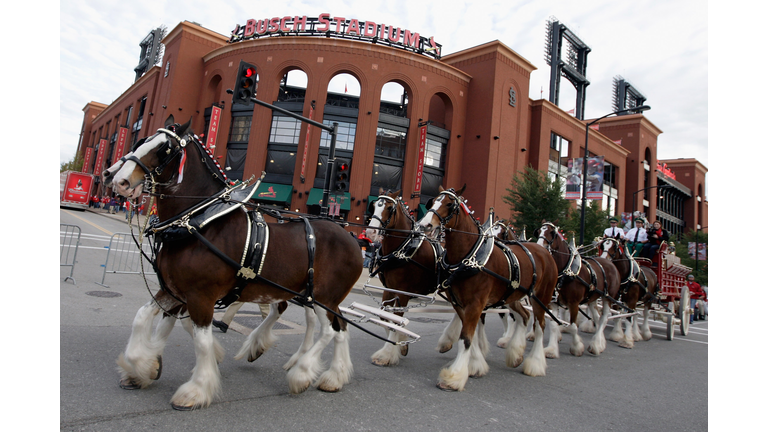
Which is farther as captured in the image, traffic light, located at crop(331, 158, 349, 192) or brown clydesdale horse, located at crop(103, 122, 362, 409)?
traffic light, located at crop(331, 158, 349, 192)

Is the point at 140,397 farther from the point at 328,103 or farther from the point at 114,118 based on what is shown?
the point at 114,118

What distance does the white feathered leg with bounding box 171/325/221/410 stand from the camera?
374 centimetres

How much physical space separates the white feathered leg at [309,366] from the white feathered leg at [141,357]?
1.30 m

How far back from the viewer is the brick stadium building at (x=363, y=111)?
31781 mm

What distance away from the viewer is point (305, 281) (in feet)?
15.1

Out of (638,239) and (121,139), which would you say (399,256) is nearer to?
(638,239)

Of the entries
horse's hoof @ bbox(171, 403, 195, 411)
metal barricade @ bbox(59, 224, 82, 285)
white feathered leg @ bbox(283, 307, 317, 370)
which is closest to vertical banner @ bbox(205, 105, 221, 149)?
metal barricade @ bbox(59, 224, 82, 285)

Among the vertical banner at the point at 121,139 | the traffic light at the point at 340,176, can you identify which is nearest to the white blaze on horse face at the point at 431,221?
the traffic light at the point at 340,176

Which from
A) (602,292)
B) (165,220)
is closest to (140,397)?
(165,220)

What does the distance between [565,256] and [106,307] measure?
8.55 m

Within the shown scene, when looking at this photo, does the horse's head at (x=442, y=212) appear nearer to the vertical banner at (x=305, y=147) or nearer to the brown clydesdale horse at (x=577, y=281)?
the brown clydesdale horse at (x=577, y=281)

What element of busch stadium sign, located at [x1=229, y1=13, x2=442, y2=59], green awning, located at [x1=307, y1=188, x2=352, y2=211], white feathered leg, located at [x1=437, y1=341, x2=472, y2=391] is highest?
busch stadium sign, located at [x1=229, y1=13, x2=442, y2=59]

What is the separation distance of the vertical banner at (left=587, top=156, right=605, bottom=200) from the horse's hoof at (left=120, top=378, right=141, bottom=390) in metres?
18.6

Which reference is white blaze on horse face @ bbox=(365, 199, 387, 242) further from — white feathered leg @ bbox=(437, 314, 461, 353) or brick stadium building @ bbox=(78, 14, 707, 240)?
brick stadium building @ bbox=(78, 14, 707, 240)
